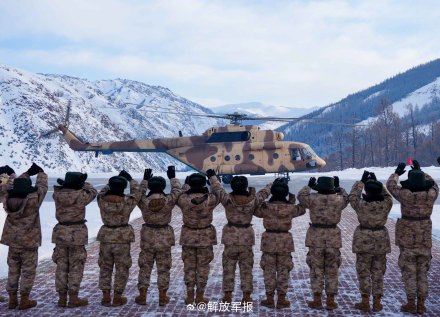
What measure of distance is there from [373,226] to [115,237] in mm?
3655

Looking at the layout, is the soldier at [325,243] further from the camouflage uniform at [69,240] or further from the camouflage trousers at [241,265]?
the camouflage uniform at [69,240]

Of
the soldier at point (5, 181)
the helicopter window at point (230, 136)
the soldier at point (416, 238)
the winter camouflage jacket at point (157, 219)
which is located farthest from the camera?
the helicopter window at point (230, 136)

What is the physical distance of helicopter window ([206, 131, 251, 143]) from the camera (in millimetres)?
21797

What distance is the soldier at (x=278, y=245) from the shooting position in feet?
18.0

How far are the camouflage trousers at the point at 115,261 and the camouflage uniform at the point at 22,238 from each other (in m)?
0.98

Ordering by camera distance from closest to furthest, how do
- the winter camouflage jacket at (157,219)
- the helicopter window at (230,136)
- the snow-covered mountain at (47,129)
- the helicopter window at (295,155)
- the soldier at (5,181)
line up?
1. the winter camouflage jacket at (157,219)
2. the soldier at (5,181)
3. the helicopter window at (295,155)
4. the helicopter window at (230,136)
5. the snow-covered mountain at (47,129)

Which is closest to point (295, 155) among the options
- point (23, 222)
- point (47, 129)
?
point (23, 222)

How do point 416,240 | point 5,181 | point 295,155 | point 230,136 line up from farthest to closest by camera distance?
point 230,136, point 295,155, point 5,181, point 416,240

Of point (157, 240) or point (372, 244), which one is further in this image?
point (157, 240)

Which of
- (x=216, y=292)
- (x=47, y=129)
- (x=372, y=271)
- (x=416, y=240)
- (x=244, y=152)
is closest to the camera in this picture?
(x=416, y=240)

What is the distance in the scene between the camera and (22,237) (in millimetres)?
5461

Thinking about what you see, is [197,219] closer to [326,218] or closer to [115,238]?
[115,238]

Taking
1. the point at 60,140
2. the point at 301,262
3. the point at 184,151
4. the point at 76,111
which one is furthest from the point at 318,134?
the point at 301,262

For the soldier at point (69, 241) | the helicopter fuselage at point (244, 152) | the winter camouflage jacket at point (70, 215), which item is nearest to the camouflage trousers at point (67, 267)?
the soldier at point (69, 241)
